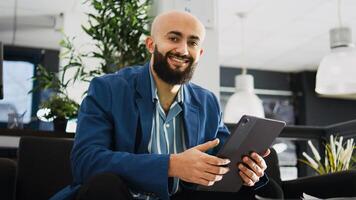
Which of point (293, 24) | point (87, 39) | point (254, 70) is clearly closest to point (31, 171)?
point (87, 39)

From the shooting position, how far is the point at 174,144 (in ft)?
5.43

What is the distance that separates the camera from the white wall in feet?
10.4

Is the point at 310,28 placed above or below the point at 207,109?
above

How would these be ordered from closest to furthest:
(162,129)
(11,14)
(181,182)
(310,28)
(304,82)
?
(181,182), (162,129), (11,14), (310,28), (304,82)

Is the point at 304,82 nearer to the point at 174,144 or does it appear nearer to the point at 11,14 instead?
the point at 11,14

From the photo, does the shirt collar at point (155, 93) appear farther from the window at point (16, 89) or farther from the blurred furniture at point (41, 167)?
the window at point (16, 89)

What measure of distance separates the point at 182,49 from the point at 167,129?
31 centimetres

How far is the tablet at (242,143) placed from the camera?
1338mm

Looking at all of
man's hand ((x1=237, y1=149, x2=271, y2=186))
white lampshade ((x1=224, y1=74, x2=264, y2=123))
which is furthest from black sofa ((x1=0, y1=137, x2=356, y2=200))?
white lampshade ((x1=224, y1=74, x2=264, y2=123))

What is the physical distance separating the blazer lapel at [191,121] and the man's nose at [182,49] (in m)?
0.18

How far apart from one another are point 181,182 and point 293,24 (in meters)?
4.66

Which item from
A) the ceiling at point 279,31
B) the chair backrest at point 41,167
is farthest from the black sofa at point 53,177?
the ceiling at point 279,31

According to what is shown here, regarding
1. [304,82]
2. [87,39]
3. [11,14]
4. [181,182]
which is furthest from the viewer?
[304,82]

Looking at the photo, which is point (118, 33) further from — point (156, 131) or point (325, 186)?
point (325, 186)
